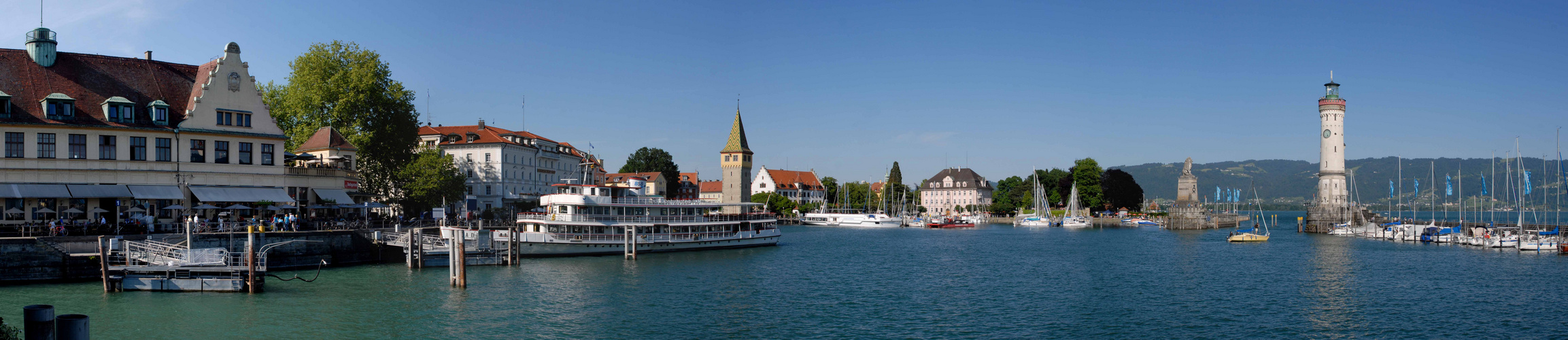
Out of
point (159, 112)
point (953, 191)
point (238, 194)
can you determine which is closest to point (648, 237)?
point (238, 194)

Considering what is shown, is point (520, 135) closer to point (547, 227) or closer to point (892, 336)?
point (547, 227)

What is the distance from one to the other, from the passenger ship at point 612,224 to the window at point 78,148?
18.9 meters

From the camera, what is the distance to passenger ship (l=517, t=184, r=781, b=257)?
48.6 meters

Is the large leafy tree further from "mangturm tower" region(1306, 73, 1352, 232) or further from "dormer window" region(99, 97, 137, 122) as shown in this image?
"dormer window" region(99, 97, 137, 122)

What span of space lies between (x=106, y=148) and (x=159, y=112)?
263 cm

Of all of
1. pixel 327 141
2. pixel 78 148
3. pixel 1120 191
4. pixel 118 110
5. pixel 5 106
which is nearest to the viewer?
pixel 5 106

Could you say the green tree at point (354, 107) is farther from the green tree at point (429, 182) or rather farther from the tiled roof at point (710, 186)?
the tiled roof at point (710, 186)

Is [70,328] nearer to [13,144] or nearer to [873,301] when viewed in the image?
[873,301]

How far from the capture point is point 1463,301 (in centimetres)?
3284

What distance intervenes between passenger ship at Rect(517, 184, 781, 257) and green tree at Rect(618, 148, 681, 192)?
79.1 meters

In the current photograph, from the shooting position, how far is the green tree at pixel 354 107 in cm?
5488

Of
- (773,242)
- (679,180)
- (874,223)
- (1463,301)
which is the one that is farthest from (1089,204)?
(1463,301)

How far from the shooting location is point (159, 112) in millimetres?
40969

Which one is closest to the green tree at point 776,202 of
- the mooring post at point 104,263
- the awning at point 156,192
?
the awning at point 156,192
